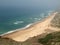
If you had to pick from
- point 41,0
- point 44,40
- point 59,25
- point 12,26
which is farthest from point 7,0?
point 44,40

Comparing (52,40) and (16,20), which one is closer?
(52,40)

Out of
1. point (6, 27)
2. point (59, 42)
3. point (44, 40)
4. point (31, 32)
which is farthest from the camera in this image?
point (6, 27)

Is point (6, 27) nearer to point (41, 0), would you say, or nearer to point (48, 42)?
point (48, 42)

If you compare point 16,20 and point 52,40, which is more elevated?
point 16,20

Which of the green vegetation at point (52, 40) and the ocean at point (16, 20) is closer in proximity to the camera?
the green vegetation at point (52, 40)

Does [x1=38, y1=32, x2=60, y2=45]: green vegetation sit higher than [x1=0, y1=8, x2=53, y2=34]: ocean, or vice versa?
[x1=0, y1=8, x2=53, y2=34]: ocean

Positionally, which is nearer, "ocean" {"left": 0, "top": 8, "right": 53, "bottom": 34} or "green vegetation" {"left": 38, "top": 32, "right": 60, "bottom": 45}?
"green vegetation" {"left": 38, "top": 32, "right": 60, "bottom": 45}

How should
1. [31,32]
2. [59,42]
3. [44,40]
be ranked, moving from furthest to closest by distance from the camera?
[31,32]
[44,40]
[59,42]

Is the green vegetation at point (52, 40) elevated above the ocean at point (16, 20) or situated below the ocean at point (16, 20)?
below

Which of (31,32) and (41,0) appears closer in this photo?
(31,32)

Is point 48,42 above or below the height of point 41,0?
below

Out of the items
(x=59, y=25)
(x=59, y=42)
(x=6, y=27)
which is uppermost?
(x=6, y=27)
